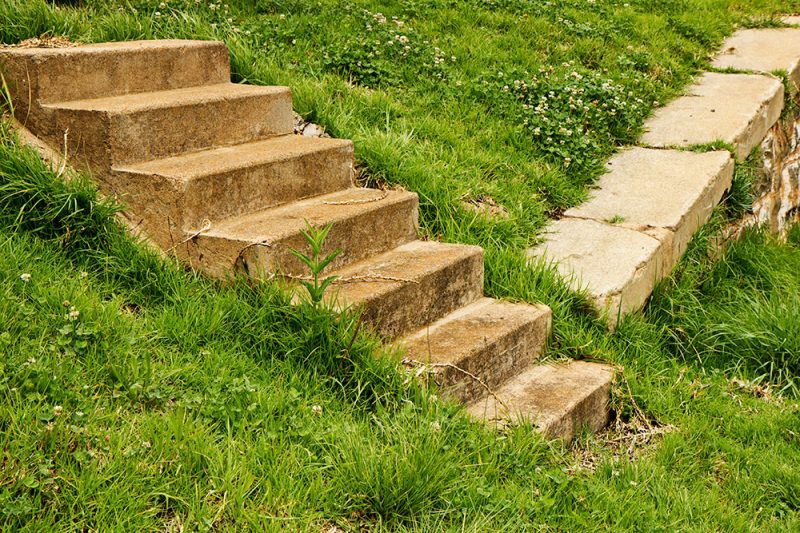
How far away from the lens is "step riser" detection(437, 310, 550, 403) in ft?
11.2

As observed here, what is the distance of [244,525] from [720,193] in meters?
4.35

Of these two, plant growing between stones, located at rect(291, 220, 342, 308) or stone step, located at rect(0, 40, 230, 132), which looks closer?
plant growing between stones, located at rect(291, 220, 342, 308)

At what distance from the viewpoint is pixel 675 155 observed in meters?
5.93

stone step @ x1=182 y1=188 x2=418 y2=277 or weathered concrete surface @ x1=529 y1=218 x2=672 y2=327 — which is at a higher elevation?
stone step @ x1=182 y1=188 x2=418 y2=277

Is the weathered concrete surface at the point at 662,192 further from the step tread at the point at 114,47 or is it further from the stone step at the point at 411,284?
the step tread at the point at 114,47

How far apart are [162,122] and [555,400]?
2.12 meters

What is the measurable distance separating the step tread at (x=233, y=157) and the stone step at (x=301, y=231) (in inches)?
9.0

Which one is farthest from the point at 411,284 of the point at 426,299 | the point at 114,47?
the point at 114,47

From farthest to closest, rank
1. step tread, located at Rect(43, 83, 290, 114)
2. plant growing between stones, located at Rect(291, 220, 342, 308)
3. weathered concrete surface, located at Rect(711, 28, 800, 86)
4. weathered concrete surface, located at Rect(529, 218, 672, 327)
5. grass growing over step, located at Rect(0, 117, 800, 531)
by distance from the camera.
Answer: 1. weathered concrete surface, located at Rect(711, 28, 800, 86)
2. weathered concrete surface, located at Rect(529, 218, 672, 327)
3. step tread, located at Rect(43, 83, 290, 114)
4. plant growing between stones, located at Rect(291, 220, 342, 308)
5. grass growing over step, located at Rect(0, 117, 800, 531)

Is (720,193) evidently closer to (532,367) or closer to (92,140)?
(532,367)

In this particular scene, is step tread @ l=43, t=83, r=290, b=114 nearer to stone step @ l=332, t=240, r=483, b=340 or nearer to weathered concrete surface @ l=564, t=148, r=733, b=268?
stone step @ l=332, t=240, r=483, b=340

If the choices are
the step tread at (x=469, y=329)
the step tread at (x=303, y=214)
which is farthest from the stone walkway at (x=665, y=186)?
the step tread at (x=303, y=214)

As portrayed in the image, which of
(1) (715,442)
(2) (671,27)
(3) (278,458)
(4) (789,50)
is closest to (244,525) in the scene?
(3) (278,458)

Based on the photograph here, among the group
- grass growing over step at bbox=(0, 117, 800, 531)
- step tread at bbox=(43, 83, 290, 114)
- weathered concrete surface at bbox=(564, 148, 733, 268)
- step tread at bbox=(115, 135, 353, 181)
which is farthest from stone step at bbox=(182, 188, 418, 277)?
weathered concrete surface at bbox=(564, 148, 733, 268)
